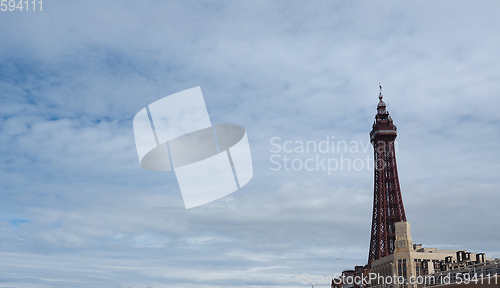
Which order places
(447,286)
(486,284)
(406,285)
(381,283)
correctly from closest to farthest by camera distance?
1. (486,284)
2. (447,286)
3. (406,285)
4. (381,283)

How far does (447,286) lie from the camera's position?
197 feet

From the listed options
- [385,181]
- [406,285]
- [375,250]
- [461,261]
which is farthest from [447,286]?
[385,181]

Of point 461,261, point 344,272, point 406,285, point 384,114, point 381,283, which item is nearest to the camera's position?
point 406,285

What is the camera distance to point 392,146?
19225 cm

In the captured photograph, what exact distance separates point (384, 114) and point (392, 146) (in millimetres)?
14069

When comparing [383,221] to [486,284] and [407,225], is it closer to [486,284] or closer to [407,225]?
[407,225]

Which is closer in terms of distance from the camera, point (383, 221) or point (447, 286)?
point (447, 286)

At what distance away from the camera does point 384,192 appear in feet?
596

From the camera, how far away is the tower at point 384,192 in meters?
171

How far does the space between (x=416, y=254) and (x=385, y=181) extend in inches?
2048

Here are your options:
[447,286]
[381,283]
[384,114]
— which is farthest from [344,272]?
[447,286]

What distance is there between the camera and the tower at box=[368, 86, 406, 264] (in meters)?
171

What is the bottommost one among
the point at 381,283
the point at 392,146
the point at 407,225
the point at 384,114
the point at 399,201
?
the point at 381,283

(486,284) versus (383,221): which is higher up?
(383,221)
